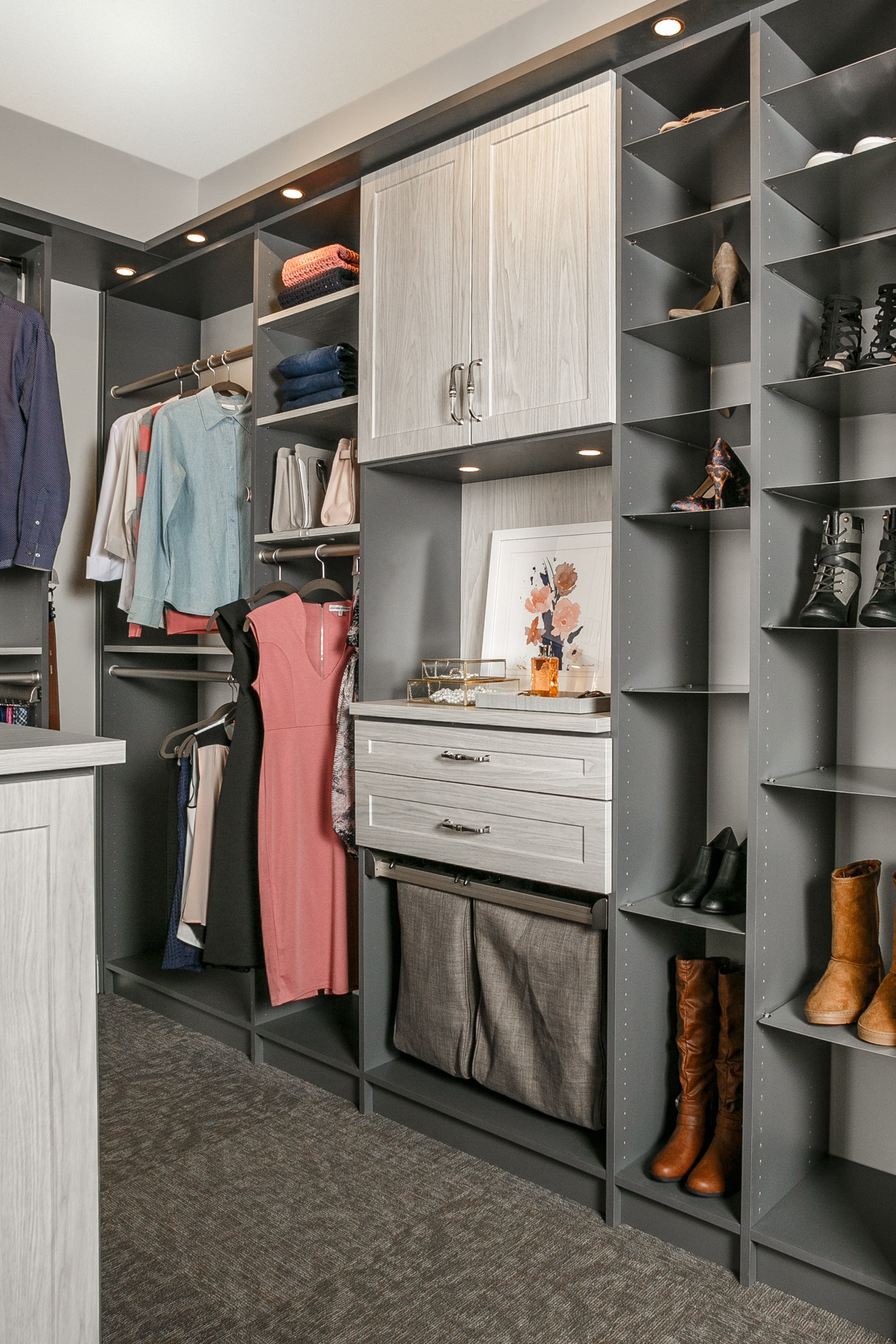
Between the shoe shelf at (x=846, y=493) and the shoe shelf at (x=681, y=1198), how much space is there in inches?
55.4

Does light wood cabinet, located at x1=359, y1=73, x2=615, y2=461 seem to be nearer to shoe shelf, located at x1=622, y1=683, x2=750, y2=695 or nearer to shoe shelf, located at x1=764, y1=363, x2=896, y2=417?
shoe shelf, located at x1=764, y1=363, x2=896, y2=417

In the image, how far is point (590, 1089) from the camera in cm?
216

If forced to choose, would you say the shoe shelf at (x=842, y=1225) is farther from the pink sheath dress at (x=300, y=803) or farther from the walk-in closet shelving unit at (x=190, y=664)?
the pink sheath dress at (x=300, y=803)

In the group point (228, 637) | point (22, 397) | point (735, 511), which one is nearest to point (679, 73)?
point (735, 511)

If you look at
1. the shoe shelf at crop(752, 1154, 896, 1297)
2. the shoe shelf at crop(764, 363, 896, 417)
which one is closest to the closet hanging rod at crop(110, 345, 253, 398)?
the shoe shelf at crop(764, 363, 896, 417)

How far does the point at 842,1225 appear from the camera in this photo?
189cm

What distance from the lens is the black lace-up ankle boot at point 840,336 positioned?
1.86 metres

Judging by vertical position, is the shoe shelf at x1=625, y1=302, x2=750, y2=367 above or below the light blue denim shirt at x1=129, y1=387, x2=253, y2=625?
above

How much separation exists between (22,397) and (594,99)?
193cm

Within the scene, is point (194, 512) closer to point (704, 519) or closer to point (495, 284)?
point (495, 284)

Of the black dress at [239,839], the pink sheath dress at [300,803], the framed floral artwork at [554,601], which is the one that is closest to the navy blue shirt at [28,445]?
the black dress at [239,839]

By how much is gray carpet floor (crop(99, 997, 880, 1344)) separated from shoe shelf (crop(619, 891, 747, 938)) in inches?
Answer: 25.8

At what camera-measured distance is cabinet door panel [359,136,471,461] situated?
2316mm

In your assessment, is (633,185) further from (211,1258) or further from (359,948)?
(211,1258)
